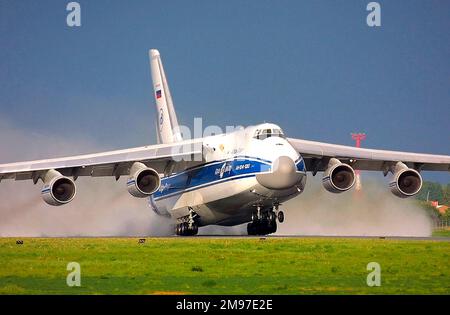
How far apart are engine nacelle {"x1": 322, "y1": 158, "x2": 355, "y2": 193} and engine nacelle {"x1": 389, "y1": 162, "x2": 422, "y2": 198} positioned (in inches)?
70.3

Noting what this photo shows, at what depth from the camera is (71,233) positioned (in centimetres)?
4781

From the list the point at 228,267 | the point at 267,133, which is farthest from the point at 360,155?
the point at 228,267

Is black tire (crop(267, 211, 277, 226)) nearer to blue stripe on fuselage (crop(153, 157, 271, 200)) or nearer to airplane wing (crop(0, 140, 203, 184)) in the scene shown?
blue stripe on fuselage (crop(153, 157, 271, 200))

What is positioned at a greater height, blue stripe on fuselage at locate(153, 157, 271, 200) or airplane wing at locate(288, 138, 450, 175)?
airplane wing at locate(288, 138, 450, 175)

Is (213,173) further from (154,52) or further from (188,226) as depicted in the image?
(154,52)

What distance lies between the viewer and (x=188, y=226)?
132 feet

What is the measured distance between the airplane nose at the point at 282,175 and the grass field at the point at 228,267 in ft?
12.6

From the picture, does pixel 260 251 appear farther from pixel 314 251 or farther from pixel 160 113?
pixel 160 113

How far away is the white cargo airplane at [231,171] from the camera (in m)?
35.4

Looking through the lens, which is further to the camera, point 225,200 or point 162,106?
point 162,106

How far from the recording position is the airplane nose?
3444 cm

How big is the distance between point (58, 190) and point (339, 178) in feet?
35.9

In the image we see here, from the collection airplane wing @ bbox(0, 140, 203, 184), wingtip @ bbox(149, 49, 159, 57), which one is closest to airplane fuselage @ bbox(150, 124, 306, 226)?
airplane wing @ bbox(0, 140, 203, 184)
